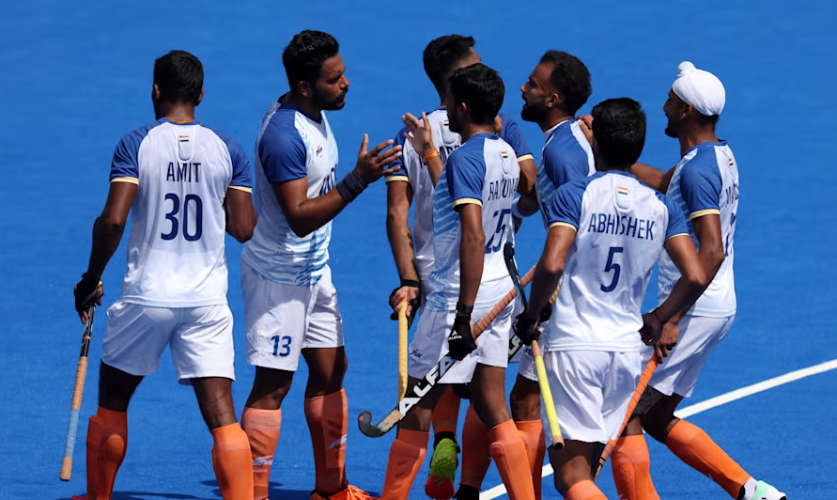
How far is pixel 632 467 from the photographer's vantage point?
25.1ft

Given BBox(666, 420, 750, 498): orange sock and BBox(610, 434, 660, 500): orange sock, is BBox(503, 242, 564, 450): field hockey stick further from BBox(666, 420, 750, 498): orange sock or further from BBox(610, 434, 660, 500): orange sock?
BBox(666, 420, 750, 498): orange sock

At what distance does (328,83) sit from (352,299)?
4848mm

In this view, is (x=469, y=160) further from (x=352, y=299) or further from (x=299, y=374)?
(x=352, y=299)

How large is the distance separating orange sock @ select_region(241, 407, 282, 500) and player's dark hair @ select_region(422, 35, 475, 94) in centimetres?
208

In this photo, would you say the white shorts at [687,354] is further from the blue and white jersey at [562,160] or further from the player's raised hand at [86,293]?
the player's raised hand at [86,293]

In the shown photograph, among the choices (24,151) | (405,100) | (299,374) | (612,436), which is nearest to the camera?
(612,436)

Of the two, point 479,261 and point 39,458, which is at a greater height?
point 479,261

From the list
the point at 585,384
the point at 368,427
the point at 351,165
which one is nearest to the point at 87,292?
the point at 368,427

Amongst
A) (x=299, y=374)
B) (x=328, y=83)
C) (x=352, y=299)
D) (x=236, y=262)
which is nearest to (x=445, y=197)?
(x=328, y=83)

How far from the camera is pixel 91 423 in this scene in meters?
7.47

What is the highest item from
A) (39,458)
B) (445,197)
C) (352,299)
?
(445,197)

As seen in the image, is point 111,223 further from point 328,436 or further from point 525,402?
point 525,402

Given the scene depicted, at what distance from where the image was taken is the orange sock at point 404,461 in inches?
302

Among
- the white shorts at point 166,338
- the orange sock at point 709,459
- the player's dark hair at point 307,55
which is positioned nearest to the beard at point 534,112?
the player's dark hair at point 307,55
